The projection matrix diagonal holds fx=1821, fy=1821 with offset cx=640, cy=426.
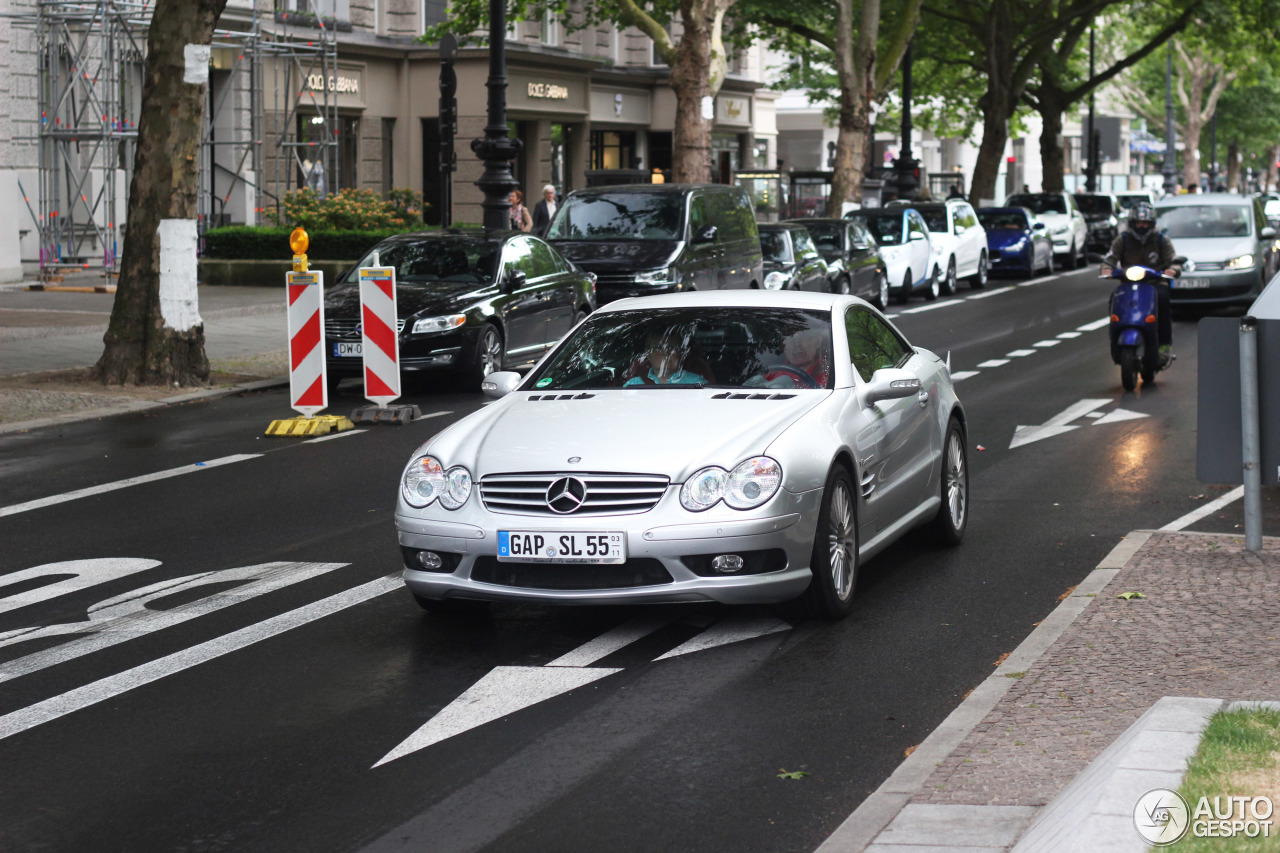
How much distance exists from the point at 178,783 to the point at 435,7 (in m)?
38.8

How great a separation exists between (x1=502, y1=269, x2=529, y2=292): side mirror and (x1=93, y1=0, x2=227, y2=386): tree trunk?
9.89ft

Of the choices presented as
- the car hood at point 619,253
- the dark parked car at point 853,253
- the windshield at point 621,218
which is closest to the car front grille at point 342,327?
the car hood at point 619,253

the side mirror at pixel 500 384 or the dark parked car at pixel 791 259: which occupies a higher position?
the dark parked car at pixel 791 259

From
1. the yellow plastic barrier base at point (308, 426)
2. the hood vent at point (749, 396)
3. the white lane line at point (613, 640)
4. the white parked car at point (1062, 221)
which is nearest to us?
the white lane line at point (613, 640)

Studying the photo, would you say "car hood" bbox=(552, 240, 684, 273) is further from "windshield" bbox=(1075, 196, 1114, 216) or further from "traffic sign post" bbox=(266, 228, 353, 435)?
"windshield" bbox=(1075, 196, 1114, 216)

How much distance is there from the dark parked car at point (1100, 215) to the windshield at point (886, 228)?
686 inches

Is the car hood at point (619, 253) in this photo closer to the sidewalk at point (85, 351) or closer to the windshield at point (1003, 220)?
the sidewalk at point (85, 351)

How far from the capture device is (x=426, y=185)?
43.0 m

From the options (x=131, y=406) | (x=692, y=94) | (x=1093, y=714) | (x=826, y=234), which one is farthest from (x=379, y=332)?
(x=692, y=94)

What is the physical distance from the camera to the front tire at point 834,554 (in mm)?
7566

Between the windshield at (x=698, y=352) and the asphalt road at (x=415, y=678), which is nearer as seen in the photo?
the asphalt road at (x=415, y=678)

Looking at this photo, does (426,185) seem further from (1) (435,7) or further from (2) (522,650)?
(2) (522,650)

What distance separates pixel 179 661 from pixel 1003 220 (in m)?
33.8

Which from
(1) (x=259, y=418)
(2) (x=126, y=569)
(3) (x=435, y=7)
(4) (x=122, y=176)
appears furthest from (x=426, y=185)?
(2) (x=126, y=569)
